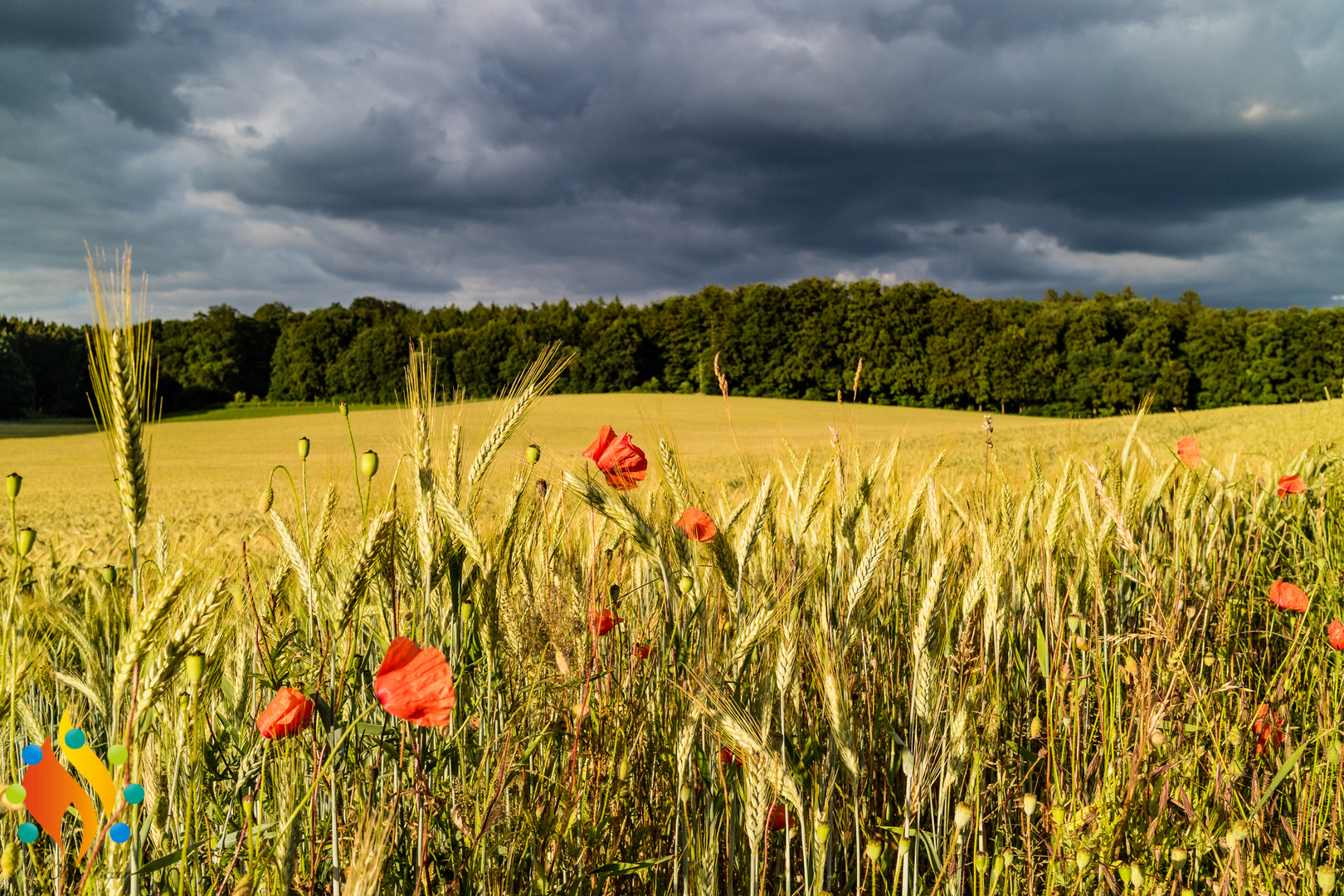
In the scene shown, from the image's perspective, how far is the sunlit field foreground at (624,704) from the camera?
94 centimetres

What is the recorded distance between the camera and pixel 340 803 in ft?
4.13

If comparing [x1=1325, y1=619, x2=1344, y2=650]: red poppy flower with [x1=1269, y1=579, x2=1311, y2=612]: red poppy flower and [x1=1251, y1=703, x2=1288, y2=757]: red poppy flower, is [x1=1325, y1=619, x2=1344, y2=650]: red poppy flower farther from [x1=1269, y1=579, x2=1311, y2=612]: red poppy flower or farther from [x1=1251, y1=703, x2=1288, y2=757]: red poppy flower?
[x1=1251, y1=703, x2=1288, y2=757]: red poppy flower

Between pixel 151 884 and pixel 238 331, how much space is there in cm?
5766

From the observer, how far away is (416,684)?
891mm

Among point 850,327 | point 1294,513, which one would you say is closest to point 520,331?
point 850,327

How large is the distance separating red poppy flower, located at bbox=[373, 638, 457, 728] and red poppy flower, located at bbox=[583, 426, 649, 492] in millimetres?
619

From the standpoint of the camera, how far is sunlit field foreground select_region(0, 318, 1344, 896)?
A: 0.94 metres

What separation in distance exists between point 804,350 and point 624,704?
1658 inches

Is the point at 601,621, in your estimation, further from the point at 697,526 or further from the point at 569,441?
the point at 569,441

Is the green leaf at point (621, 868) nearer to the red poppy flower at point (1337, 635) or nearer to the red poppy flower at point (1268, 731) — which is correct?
the red poppy flower at point (1268, 731)

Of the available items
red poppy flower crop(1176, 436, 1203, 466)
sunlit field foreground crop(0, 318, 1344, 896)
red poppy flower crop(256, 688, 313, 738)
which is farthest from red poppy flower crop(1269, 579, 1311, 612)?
red poppy flower crop(256, 688, 313, 738)

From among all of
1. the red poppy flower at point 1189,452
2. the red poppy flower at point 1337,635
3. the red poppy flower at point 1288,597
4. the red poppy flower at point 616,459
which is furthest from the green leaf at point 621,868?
the red poppy flower at point 1189,452

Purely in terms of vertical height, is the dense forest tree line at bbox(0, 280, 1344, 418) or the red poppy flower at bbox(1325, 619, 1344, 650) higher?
the dense forest tree line at bbox(0, 280, 1344, 418)

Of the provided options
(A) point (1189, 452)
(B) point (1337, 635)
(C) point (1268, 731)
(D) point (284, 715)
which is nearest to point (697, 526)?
(D) point (284, 715)
